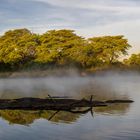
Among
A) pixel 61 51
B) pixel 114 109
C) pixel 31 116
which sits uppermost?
pixel 61 51

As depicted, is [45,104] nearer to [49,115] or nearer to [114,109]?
[49,115]

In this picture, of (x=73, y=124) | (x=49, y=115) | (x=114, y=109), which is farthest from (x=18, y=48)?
(x=73, y=124)

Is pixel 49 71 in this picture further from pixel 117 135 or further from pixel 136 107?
pixel 117 135

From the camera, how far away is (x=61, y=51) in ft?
274

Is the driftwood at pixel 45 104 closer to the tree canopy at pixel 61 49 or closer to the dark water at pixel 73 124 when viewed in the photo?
the dark water at pixel 73 124

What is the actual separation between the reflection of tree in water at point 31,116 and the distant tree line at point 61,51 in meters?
57.5

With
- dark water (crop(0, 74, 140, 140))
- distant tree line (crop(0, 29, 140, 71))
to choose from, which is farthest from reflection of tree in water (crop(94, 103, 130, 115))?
distant tree line (crop(0, 29, 140, 71))

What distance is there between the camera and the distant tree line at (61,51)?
8231 centimetres

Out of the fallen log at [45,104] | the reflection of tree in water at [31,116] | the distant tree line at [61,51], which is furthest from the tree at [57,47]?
the reflection of tree in water at [31,116]

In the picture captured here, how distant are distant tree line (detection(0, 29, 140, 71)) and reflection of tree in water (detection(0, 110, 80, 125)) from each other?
5754 cm

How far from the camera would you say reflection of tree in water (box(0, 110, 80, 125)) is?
20.6 metres

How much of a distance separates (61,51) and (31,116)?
61866 millimetres

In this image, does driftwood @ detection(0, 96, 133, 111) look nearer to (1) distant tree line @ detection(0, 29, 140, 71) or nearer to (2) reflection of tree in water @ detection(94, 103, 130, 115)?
(2) reflection of tree in water @ detection(94, 103, 130, 115)

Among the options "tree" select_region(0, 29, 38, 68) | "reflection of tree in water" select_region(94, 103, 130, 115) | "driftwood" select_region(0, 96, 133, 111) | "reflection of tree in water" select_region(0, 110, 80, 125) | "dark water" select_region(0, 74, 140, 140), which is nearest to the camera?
"dark water" select_region(0, 74, 140, 140)
